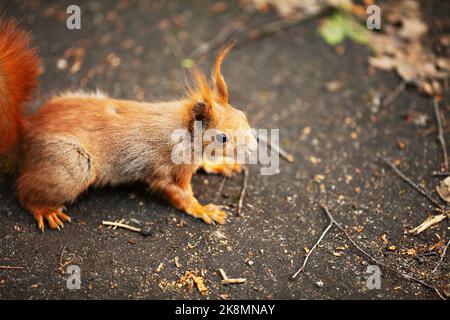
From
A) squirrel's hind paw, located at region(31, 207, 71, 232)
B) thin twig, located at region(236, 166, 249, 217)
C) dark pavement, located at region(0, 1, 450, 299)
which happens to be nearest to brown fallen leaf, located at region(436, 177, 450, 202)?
dark pavement, located at region(0, 1, 450, 299)

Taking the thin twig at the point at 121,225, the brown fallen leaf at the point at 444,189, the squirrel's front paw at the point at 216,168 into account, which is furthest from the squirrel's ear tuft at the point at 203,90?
the brown fallen leaf at the point at 444,189

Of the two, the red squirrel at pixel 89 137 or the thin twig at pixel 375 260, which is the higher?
the red squirrel at pixel 89 137

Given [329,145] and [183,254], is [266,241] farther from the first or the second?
[329,145]

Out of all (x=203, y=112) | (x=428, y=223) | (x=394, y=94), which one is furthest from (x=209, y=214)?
(x=394, y=94)

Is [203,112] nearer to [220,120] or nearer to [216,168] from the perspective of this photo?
[220,120]

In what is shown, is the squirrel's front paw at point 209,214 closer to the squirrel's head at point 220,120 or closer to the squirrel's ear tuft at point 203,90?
the squirrel's head at point 220,120

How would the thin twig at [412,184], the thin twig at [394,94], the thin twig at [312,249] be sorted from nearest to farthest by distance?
the thin twig at [312,249]
the thin twig at [412,184]
the thin twig at [394,94]

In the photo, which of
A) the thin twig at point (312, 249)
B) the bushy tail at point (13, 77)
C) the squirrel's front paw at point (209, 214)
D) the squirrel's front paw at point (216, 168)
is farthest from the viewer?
the squirrel's front paw at point (216, 168)
